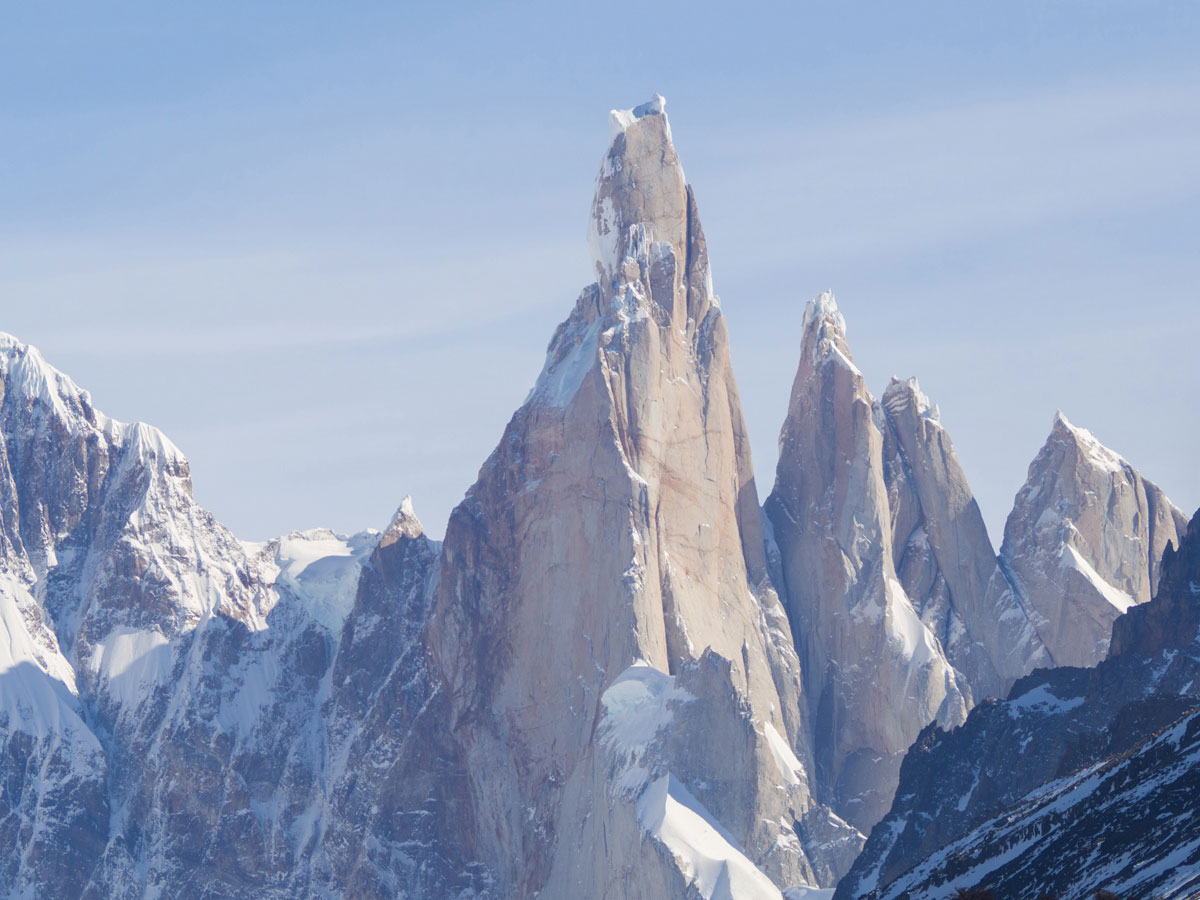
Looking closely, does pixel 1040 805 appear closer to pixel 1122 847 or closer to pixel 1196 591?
pixel 1122 847

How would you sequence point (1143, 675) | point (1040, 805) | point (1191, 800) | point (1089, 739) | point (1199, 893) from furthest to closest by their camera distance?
1. point (1143, 675)
2. point (1089, 739)
3. point (1040, 805)
4. point (1191, 800)
5. point (1199, 893)

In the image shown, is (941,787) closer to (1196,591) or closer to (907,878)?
(1196,591)

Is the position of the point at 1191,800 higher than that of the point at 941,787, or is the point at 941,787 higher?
the point at 941,787

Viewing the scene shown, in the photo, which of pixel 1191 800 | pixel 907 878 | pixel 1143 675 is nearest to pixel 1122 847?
pixel 1191 800

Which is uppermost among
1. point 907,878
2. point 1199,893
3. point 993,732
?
point 993,732

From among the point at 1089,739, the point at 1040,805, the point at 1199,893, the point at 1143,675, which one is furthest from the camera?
the point at 1143,675

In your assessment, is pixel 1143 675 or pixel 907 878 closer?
pixel 907 878
